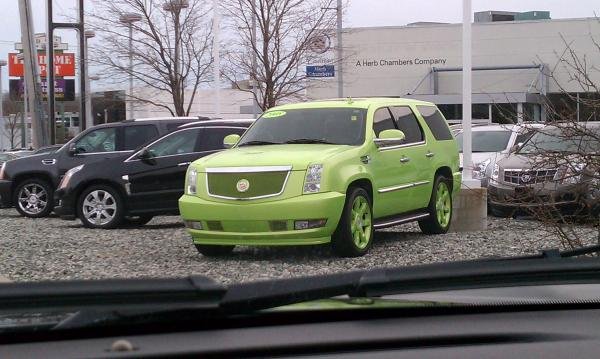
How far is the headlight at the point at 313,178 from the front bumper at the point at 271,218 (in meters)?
0.07

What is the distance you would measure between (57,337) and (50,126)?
26290 millimetres

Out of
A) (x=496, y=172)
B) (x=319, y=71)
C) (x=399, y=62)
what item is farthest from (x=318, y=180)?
(x=399, y=62)

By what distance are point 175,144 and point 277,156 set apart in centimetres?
415

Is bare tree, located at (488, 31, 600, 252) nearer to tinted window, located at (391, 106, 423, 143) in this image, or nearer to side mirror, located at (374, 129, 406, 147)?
side mirror, located at (374, 129, 406, 147)

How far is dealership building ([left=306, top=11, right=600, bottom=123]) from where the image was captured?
3800cm

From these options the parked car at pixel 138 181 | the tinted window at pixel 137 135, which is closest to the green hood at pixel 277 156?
the parked car at pixel 138 181

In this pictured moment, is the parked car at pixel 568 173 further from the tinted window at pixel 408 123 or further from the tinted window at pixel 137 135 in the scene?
the tinted window at pixel 137 135

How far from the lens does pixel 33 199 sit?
15.6 m

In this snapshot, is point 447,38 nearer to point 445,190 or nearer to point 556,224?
point 445,190

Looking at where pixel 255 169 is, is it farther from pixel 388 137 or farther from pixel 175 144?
pixel 175 144

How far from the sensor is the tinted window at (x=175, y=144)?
12.8 meters

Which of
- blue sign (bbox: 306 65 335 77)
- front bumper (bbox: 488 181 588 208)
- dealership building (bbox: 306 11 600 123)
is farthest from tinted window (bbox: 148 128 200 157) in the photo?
dealership building (bbox: 306 11 600 123)

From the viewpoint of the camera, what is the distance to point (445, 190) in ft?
37.6

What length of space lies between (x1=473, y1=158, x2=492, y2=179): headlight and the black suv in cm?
472
